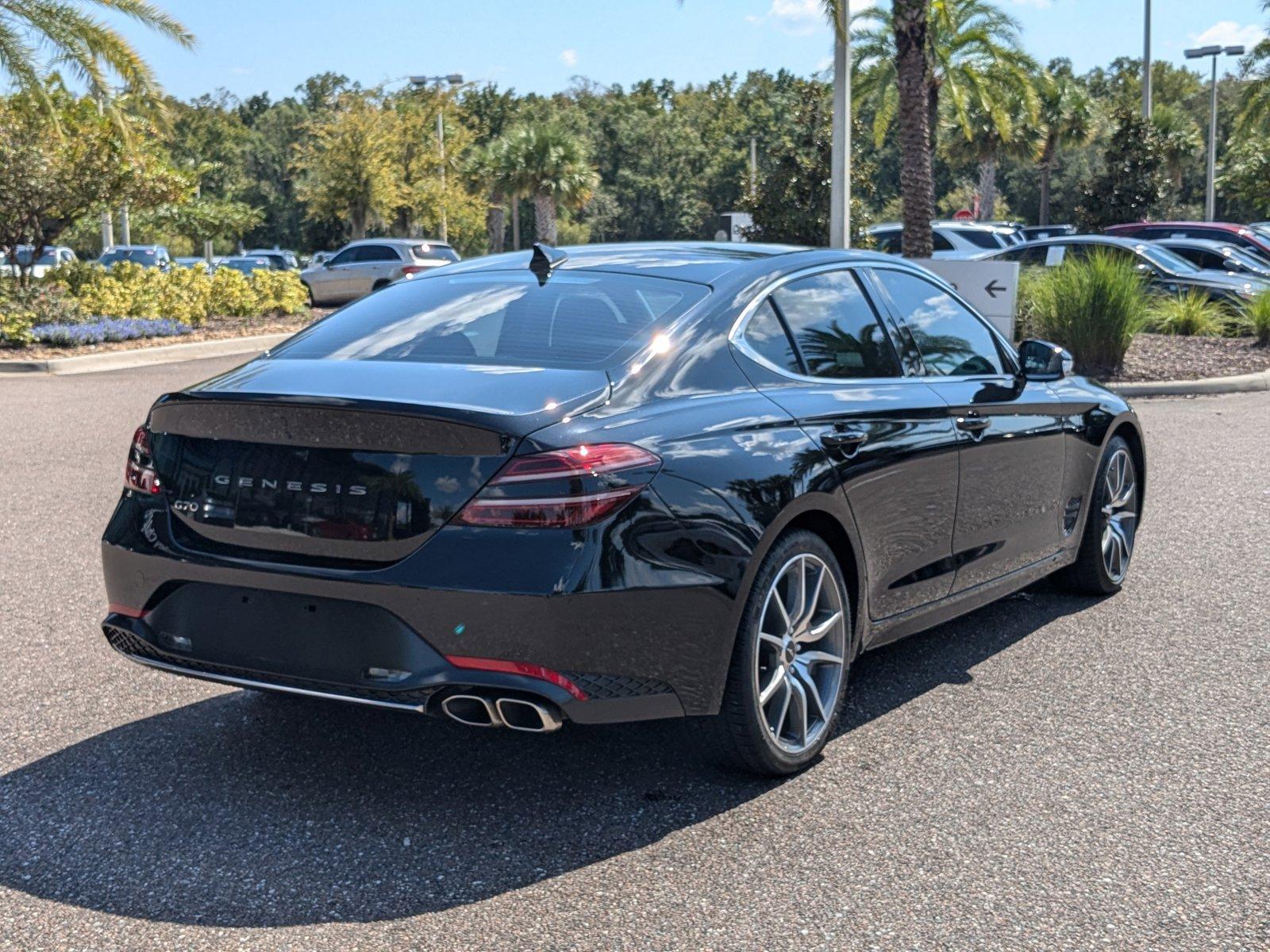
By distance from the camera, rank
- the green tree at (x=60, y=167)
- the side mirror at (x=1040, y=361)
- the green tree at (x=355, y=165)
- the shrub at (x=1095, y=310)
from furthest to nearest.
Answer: the green tree at (x=355, y=165)
the green tree at (x=60, y=167)
the shrub at (x=1095, y=310)
the side mirror at (x=1040, y=361)

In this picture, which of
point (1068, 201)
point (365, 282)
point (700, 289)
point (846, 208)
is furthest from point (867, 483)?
point (1068, 201)

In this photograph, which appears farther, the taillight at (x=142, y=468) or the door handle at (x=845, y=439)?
the door handle at (x=845, y=439)

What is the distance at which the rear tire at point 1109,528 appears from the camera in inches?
258

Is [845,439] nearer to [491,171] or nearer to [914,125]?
[914,125]

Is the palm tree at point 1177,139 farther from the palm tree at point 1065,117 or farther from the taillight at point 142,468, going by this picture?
the taillight at point 142,468

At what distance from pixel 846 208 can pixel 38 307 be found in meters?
11.4

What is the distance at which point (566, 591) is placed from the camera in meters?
3.69

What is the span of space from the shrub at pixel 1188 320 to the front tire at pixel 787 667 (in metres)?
17.1

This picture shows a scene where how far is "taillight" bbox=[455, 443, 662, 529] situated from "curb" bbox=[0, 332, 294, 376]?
A: 13.8 meters

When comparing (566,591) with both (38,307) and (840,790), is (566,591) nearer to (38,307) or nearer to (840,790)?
(840,790)

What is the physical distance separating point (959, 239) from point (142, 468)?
28.2 metres

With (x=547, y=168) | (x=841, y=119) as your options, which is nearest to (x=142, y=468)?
(x=841, y=119)

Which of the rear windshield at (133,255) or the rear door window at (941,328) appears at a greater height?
the rear door window at (941,328)

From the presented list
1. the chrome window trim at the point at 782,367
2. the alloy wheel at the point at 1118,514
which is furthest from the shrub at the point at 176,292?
the chrome window trim at the point at 782,367
